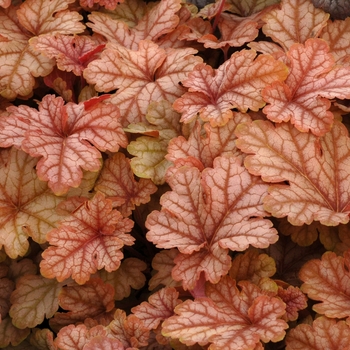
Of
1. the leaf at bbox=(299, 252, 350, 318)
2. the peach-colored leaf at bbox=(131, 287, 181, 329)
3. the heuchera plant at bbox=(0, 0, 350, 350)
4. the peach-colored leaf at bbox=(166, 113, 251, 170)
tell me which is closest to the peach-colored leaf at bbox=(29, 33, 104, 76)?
the heuchera plant at bbox=(0, 0, 350, 350)

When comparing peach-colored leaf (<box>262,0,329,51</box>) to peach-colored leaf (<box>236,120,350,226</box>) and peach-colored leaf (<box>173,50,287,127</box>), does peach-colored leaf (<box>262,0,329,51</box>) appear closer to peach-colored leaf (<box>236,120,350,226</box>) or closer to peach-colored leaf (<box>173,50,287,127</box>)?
peach-colored leaf (<box>173,50,287,127</box>)

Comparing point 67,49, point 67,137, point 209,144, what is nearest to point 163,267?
point 209,144

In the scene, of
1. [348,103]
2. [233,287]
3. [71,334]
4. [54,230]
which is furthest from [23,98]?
[348,103]

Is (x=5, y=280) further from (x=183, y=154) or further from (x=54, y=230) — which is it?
(x=183, y=154)

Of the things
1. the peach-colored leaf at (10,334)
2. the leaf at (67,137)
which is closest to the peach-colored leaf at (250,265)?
the leaf at (67,137)

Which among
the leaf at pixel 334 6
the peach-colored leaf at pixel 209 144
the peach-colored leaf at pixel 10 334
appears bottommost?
the peach-colored leaf at pixel 10 334

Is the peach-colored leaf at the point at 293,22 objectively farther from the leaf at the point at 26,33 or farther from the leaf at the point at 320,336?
the leaf at the point at 320,336
